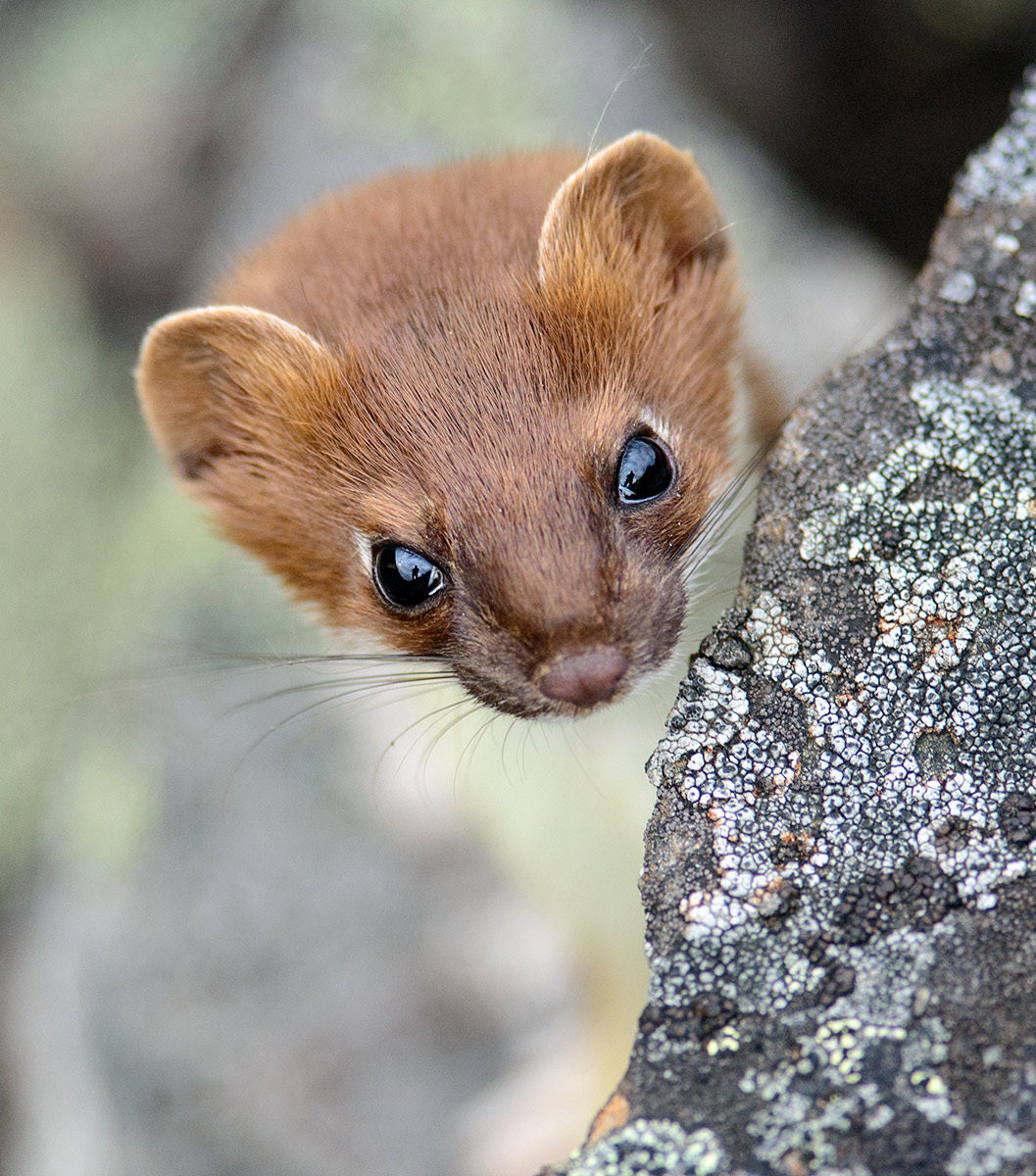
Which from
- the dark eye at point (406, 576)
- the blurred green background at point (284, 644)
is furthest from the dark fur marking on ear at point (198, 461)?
the blurred green background at point (284, 644)

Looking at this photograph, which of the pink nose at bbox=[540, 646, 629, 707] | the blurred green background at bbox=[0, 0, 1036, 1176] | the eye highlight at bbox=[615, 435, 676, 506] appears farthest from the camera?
the blurred green background at bbox=[0, 0, 1036, 1176]

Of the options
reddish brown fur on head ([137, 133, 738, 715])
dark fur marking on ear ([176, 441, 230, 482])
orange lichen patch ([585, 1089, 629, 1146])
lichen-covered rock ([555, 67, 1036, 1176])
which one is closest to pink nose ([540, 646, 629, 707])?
reddish brown fur on head ([137, 133, 738, 715])

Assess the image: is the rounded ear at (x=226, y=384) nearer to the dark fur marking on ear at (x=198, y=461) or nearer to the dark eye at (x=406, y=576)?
the dark fur marking on ear at (x=198, y=461)

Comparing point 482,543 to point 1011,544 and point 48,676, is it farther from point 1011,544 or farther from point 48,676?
point 48,676

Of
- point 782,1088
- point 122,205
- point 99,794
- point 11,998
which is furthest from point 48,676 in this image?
point 782,1088

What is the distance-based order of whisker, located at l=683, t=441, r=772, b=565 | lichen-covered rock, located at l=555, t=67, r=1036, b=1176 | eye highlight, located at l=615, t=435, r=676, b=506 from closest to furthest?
lichen-covered rock, located at l=555, t=67, r=1036, b=1176, eye highlight, located at l=615, t=435, r=676, b=506, whisker, located at l=683, t=441, r=772, b=565

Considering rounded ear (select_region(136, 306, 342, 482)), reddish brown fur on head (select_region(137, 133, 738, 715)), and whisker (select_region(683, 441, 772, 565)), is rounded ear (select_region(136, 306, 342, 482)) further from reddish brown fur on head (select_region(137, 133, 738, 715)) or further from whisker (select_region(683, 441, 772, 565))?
whisker (select_region(683, 441, 772, 565))

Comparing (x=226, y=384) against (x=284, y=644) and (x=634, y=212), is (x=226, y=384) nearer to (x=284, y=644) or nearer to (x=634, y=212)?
(x=634, y=212)

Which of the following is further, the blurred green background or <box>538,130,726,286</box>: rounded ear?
the blurred green background
